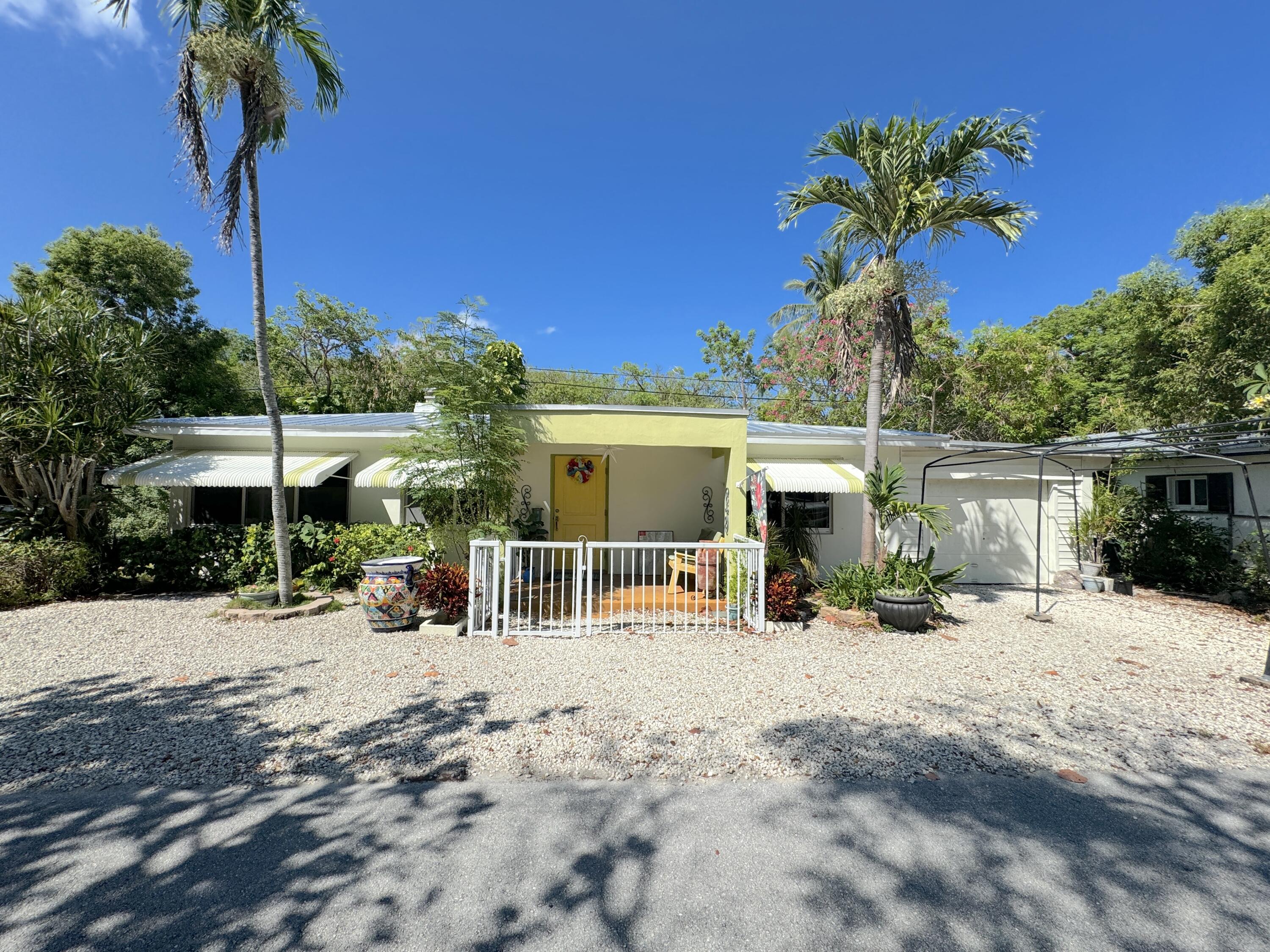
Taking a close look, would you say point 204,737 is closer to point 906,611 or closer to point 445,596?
point 445,596

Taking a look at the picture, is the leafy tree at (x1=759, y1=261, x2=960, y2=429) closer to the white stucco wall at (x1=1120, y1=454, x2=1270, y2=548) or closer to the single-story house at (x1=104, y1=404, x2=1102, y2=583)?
the single-story house at (x1=104, y1=404, x2=1102, y2=583)

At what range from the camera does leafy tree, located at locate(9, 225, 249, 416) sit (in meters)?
13.9

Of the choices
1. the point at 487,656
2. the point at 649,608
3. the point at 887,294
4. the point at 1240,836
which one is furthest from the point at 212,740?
the point at 887,294

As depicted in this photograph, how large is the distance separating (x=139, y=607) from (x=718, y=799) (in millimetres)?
9299

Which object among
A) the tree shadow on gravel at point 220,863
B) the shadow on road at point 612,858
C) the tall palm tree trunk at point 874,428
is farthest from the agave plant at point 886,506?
the tree shadow on gravel at point 220,863

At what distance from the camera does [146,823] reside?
9.22ft

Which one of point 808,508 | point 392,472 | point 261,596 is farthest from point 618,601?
point 261,596

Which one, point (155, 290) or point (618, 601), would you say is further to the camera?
point (155, 290)

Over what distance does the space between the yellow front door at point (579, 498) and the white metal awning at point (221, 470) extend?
13.2 ft

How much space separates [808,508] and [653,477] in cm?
338

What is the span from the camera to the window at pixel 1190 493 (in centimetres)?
1085

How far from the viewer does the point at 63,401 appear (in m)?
7.91

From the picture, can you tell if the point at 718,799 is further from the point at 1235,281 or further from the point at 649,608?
the point at 1235,281

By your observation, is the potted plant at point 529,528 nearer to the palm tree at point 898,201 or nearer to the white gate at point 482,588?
the white gate at point 482,588
